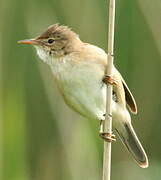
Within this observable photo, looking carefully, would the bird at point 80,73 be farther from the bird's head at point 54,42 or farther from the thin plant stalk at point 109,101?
the thin plant stalk at point 109,101

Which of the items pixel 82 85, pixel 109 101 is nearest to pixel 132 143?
pixel 82 85

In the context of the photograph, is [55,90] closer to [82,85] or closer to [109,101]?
[82,85]

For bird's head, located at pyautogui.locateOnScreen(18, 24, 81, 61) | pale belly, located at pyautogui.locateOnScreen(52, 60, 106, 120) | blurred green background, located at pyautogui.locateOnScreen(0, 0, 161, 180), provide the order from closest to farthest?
pale belly, located at pyautogui.locateOnScreen(52, 60, 106, 120) → bird's head, located at pyautogui.locateOnScreen(18, 24, 81, 61) → blurred green background, located at pyautogui.locateOnScreen(0, 0, 161, 180)

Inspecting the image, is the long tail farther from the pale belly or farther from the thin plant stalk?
the thin plant stalk

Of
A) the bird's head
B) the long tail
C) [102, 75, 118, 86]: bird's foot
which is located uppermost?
the bird's head

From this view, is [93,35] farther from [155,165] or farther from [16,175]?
[16,175]

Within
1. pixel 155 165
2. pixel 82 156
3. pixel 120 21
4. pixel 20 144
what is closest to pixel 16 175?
pixel 20 144

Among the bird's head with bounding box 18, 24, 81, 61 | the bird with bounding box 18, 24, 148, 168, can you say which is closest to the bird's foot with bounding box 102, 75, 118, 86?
the bird with bounding box 18, 24, 148, 168

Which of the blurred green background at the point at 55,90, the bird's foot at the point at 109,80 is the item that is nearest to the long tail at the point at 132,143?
the blurred green background at the point at 55,90
